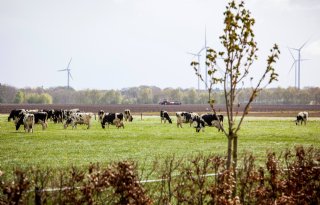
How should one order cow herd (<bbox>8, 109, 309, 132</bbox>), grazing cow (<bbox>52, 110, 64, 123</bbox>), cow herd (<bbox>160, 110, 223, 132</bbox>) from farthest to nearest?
grazing cow (<bbox>52, 110, 64, 123</bbox>) < cow herd (<bbox>160, 110, 223, 132</bbox>) < cow herd (<bbox>8, 109, 309, 132</bbox>)

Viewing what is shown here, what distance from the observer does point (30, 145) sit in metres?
24.0

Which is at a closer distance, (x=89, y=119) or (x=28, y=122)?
(x=28, y=122)

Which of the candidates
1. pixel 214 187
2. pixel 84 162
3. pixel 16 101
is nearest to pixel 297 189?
pixel 214 187

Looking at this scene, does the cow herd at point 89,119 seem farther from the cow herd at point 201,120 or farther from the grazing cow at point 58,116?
the grazing cow at point 58,116

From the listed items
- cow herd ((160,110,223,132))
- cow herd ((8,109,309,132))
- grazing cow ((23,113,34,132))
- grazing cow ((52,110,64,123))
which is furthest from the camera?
grazing cow ((52,110,64,123))

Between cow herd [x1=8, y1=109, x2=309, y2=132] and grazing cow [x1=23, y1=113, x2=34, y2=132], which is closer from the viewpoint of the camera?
grazing cow [x1=23, y1=113, x2=34, y2=132]

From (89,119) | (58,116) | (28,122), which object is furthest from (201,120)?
(58,116)

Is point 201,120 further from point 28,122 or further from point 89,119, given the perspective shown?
point 28,122

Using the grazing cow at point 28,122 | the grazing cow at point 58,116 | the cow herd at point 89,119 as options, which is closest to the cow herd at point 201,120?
the cow herd at point 89,119

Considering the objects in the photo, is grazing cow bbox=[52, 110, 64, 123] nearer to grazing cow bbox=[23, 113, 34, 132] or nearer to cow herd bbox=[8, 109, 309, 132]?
cow herd bbox=[8, 109, 309, 132]

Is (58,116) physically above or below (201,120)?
below

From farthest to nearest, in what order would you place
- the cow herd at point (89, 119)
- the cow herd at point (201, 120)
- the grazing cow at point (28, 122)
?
the cow herd at point (201, 120) < the cow herd at point (89, 119) < the grazing cow at point (28, 122)

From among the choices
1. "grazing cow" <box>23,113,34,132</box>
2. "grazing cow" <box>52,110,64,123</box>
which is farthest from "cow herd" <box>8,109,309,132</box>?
"grazing cow" <box>52,110,64,123</box>

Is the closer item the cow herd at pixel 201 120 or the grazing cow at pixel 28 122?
the grazing cow at pixel 28 122
